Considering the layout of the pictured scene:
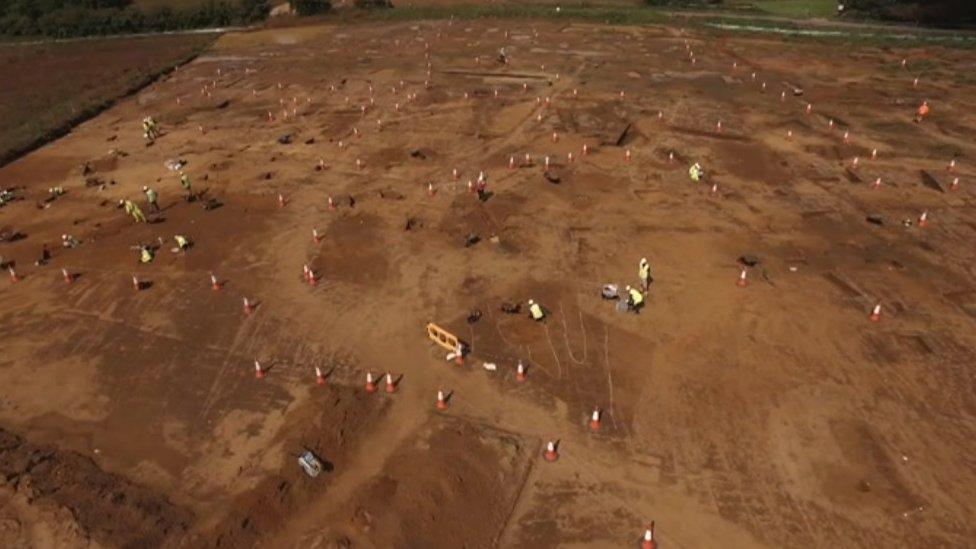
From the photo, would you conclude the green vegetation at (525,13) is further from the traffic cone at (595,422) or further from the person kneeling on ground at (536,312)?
the traffic cone at (595,422)

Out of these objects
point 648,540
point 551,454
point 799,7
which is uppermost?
point 799,7

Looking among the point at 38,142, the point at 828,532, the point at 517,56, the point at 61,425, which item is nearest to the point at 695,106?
the point at 517,56

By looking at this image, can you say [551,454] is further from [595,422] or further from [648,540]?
[648,540]

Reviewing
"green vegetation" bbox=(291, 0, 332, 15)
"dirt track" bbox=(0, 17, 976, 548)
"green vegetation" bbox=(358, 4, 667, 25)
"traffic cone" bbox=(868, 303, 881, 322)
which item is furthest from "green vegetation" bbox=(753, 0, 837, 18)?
"traffic cone" bbox=(868, 303, 881, 322)

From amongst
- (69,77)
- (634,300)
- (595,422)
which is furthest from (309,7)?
(595,422)

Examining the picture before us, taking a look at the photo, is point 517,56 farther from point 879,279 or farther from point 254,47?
point 879,279

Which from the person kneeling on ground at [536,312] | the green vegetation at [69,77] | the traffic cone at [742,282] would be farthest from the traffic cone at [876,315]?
the green vegetation at [69,77]
